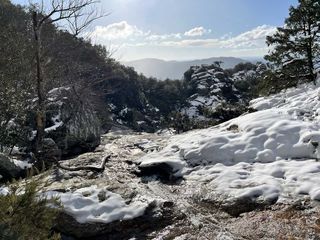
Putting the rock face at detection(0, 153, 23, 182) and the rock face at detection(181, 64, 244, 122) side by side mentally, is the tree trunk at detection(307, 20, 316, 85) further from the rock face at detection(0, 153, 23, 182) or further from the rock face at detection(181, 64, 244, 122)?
the rock face at detection(181, 64, 244, 122)

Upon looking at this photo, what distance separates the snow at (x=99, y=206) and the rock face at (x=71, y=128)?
10847 millimetres

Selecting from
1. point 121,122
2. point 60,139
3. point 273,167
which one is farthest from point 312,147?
point 121,122

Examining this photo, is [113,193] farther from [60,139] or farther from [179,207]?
[60,139]

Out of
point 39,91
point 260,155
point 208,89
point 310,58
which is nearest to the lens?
point 260,155

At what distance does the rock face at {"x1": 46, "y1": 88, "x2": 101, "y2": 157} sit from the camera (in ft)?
Result: 67.5

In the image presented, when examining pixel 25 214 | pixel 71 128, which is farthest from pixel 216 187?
pixel 71 128

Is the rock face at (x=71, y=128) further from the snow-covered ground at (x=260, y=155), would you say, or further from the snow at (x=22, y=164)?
the snow-covered ground at (x=260, y=155)

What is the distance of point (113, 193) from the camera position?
9422mm

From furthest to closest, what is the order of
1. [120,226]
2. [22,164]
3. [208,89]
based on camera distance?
1. [208,89]
2. [22,164]
3. [120,226]

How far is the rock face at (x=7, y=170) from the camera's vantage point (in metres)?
12.7

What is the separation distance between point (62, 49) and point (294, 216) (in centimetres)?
1971

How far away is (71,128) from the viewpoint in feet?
70.6

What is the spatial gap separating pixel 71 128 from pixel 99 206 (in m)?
13.4

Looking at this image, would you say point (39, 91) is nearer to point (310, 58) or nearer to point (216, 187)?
point (216, 187)
